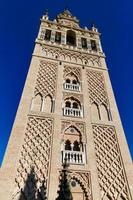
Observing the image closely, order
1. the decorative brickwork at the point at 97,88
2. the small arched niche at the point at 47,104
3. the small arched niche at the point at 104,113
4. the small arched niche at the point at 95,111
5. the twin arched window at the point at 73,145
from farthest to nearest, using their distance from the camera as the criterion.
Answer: the decorative brickwork at the point at 97,88 → the small arched niche at the point at 104,113 → the small arched niche at the point at 95,111 → the small arched niche at the point at 47,104 → the twin arched window at the point at 73,145

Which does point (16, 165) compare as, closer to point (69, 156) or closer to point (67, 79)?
point (69, 156)

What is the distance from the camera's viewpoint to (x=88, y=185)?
747 cm

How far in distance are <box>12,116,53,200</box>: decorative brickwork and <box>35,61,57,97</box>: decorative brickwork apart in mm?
1897

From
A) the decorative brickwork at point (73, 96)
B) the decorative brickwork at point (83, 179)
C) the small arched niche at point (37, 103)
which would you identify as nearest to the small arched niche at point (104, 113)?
the decorative brickwork at point (73, 96)

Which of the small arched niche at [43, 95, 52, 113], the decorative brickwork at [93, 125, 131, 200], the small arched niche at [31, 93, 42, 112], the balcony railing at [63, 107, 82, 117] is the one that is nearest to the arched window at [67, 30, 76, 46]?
the small arched niche at [43, 95, 52, 113]

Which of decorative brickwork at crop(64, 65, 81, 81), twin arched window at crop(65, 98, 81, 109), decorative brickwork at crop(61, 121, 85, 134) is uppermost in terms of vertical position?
decorative brickwork at crop(64, 65, 81, 81)

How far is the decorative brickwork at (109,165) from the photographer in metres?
7.54

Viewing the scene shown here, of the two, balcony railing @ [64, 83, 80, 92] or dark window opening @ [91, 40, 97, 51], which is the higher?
dark window opening @ [91, 40, 97, 51]

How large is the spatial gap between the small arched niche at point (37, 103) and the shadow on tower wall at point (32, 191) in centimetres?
337

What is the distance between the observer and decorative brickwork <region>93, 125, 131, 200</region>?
7.54 meters

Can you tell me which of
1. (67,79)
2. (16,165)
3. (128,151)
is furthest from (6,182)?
(67,79)

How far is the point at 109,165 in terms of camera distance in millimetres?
8289

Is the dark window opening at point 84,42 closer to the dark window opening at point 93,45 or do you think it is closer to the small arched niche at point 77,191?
the dark window opening at point 93,45

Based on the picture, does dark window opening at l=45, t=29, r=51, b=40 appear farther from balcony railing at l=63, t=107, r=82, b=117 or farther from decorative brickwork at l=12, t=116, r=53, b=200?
decorative brickwork at l=12, t=116, r=53, b=200
